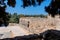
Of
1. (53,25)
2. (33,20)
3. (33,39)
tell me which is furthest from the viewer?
(33,20)

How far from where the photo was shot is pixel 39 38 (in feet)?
13.6

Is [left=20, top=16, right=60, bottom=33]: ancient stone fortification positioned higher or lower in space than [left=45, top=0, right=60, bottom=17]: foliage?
lower

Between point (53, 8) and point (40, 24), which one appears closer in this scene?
point (53, 8)

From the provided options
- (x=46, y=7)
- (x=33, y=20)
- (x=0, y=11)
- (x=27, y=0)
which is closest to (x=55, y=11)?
(x=46, y=7)

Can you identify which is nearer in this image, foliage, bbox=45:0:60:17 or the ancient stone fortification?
foliage, bbox=45:0:60:17

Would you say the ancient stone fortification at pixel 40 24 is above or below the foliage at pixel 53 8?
below

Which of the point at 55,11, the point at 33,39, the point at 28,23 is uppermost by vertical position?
the point at 55,11

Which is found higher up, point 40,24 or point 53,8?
point 53,8

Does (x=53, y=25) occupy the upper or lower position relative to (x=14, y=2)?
lower

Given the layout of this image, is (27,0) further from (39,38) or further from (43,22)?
(43,22)

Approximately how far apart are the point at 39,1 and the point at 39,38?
1.01m

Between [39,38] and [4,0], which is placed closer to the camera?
[39,38]

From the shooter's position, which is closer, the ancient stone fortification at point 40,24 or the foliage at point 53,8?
the foliage at point 53,8

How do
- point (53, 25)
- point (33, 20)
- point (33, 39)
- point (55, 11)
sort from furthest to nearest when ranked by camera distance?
point (33, 20), point (53, 25), point (55, 11), point (33, 39)
